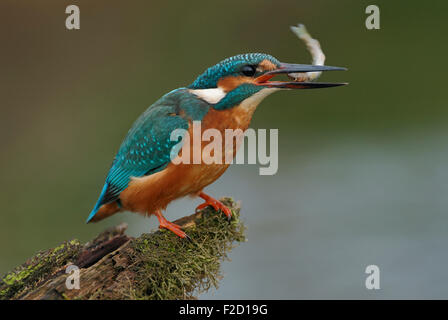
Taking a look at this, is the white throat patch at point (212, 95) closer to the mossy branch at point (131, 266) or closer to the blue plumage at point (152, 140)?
the blue plumage at point (152, 140)

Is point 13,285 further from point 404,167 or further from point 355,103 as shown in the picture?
point 355,103

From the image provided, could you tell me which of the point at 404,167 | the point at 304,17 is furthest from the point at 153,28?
the point at 404,167

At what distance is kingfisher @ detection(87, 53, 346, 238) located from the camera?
2.55 m

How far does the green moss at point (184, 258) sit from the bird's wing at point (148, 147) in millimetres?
358

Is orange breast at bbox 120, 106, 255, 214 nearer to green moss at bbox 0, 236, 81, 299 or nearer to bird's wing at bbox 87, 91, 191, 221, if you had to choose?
bird's wing at bbox 87, 91, 191, 221

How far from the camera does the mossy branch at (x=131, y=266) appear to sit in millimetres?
2152

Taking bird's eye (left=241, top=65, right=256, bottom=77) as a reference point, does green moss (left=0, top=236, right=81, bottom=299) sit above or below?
below

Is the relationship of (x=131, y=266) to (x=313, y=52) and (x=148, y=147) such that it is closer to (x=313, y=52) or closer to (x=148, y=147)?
(x=148, y=147)

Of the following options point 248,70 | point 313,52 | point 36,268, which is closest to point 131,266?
point 36,268

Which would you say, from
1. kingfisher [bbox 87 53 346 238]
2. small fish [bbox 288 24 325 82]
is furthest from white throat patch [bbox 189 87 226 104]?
small fish [bbox 288 24 325 82]

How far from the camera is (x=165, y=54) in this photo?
766cm

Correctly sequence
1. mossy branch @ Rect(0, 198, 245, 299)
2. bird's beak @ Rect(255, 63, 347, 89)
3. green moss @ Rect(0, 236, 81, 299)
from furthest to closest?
bird's beak @ Rect(255, 63, 347, 89), green moss @ Rect(0, 236, 81, 299), mossy branch @ Rect(0, 198, 245, 299)

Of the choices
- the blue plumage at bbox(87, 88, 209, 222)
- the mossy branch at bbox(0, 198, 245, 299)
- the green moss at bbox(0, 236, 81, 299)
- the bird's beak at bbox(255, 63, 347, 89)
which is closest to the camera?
the mossy branch at bbox(0, 198, 245, 299)

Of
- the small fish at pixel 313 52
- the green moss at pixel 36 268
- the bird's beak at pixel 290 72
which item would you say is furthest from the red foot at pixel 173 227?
the small fish at pixel 313 52
